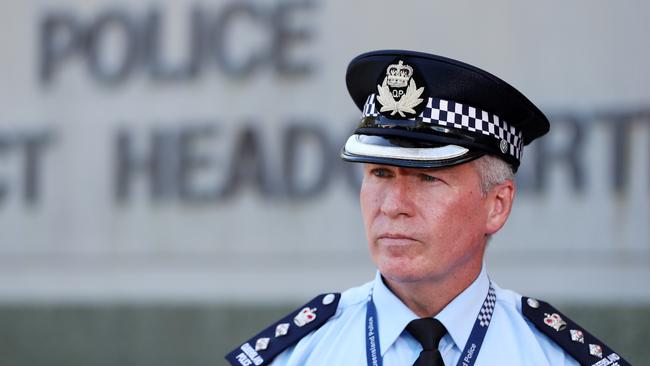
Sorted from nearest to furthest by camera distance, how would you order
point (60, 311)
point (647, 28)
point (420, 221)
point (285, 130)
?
point (420, 221) → point (647, 28) → point (285, 130) → point (60, 311)

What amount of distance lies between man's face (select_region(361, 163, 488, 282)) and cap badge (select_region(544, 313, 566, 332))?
1.07ft

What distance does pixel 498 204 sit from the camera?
2.69 m

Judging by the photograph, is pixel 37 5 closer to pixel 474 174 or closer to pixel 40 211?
pixel 40 211

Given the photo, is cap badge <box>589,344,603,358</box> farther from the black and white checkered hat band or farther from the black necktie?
the black and white checkered hat band

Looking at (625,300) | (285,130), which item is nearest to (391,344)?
(625,300)

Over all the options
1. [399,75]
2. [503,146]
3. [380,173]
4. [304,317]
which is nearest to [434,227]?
[380,173]

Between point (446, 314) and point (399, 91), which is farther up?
point (399, 91)

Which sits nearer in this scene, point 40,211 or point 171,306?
point 171,306

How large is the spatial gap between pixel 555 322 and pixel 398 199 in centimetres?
56

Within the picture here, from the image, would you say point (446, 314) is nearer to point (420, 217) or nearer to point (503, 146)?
point (420, 217)

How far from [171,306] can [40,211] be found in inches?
48.1

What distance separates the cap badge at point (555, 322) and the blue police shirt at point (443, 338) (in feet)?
0.11

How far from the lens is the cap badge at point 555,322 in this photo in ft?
8.96

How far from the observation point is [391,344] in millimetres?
2646
